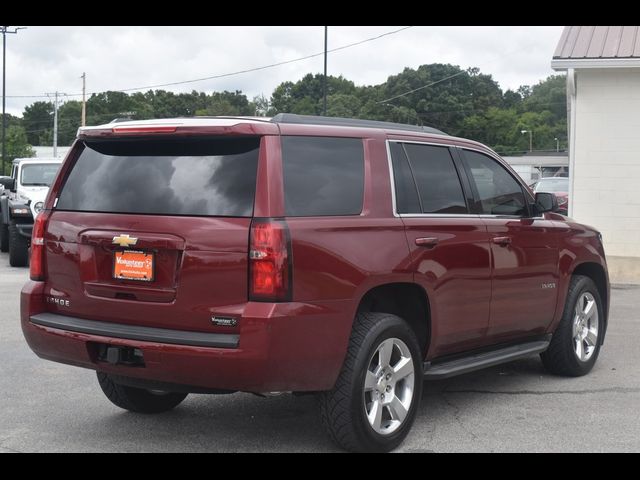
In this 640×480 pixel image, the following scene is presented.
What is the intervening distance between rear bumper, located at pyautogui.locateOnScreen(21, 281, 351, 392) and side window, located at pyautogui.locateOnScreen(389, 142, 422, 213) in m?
0.96

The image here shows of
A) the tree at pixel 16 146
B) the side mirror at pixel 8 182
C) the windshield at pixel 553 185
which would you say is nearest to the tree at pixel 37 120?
the tree at pixel 16 146

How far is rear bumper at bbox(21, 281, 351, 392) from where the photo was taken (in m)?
4.58

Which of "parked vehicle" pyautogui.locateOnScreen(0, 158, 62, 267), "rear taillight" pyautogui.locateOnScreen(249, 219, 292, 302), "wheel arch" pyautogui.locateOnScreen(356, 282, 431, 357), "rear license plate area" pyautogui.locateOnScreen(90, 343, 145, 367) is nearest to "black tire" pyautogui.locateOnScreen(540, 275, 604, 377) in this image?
"wheel arch" pyautogui.locateOnScreen(356, 282, 431, 357)

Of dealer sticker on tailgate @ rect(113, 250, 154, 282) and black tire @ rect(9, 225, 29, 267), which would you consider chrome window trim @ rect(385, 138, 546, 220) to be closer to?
dealer sticker on tailgate @ rect(113, 250, 154, 282)

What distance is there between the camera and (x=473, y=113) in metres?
100

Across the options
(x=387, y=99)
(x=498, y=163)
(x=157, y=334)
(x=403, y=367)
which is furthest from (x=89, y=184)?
(x=387, y=99)

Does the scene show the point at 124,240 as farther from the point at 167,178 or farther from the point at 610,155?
the point at 610,155

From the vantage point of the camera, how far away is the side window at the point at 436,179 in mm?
5820

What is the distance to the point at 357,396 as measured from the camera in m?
4.96

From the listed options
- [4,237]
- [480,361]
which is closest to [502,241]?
[480,361]

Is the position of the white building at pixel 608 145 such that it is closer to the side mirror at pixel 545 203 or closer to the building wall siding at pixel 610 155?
the building wall siding at pixel 610 155
